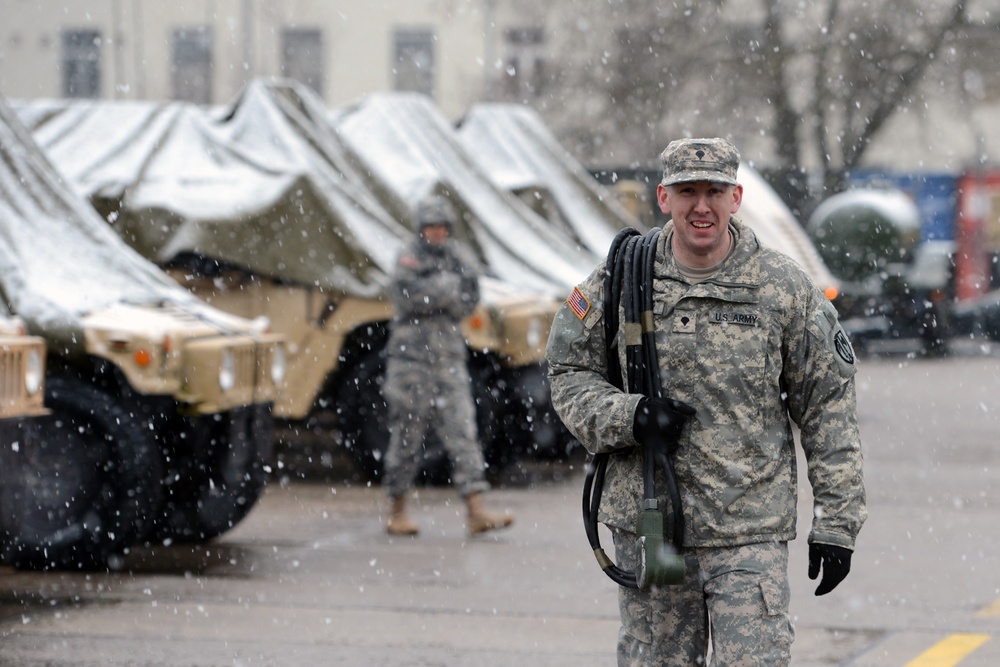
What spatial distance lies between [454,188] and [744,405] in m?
9.38

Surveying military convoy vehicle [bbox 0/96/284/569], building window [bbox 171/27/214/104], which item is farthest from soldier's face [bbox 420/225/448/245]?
building window [bbox 171/27/214/104]

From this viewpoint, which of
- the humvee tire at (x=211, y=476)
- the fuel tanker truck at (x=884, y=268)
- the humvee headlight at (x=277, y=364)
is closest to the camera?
the humvee tire at (x=211, y=476)

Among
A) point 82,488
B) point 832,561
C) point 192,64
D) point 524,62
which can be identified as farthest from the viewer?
point 192,64

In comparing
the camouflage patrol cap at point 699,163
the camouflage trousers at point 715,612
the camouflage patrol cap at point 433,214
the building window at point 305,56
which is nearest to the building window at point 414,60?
the building window at point 305,56

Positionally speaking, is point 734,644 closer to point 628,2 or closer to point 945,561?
point 945,561

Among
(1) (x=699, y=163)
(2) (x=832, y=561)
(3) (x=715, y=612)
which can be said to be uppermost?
(1) (x=699, y=163)

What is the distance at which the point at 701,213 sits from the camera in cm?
422

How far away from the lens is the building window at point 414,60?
119 feet

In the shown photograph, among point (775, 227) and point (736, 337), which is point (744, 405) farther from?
point (775, 227)

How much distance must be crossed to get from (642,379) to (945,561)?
15.7 feet

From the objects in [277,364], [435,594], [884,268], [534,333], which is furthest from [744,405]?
[884,268]

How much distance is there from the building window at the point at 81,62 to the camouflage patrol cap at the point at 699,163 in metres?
33.6

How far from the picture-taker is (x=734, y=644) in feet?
13.6

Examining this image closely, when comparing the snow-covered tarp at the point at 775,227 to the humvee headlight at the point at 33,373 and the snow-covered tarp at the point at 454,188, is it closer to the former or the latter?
the snow-covered tarp at the point at 454,188
